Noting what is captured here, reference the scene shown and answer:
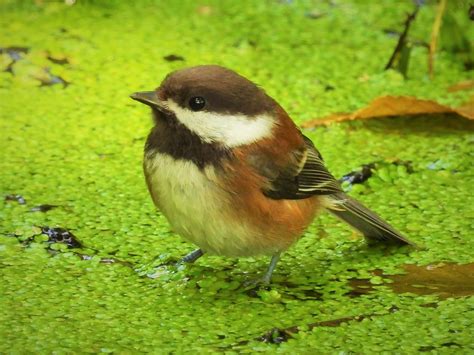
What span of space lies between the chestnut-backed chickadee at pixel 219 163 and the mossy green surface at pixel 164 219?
1.23ft

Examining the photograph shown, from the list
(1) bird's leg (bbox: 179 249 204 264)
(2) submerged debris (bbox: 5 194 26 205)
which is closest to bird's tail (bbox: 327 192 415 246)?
(1) bird's leg (bbox: 179 249 204 264)

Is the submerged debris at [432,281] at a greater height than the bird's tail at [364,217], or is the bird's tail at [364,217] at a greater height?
the bird's tail at [364,217]

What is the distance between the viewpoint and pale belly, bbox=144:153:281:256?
13.5ft

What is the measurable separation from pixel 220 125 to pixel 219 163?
0.16 m

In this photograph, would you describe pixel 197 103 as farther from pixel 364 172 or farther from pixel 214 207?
pixel 364 172

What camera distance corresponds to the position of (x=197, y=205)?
13.5 ft

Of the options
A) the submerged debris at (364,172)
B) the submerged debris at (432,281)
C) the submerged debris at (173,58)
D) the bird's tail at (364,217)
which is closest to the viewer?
the submerged debris at (432,281)

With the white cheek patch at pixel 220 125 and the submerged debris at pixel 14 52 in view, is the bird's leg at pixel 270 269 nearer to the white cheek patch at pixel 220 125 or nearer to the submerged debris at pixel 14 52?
the white cheek patch at pixel 220 125

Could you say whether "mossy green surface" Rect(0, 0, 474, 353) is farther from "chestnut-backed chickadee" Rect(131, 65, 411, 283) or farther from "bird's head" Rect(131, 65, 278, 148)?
"bird's head" Rect(131, 65, 278, 148)

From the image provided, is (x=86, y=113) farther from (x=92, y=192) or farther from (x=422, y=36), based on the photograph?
(x=422, y=36)

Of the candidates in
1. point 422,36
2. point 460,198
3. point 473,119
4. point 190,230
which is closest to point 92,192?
point 190,230

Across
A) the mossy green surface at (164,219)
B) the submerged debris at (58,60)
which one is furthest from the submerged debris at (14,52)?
the submerged debris at (58,60)

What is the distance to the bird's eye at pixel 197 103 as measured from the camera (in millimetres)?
4117

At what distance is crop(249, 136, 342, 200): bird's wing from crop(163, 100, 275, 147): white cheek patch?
11 cm
